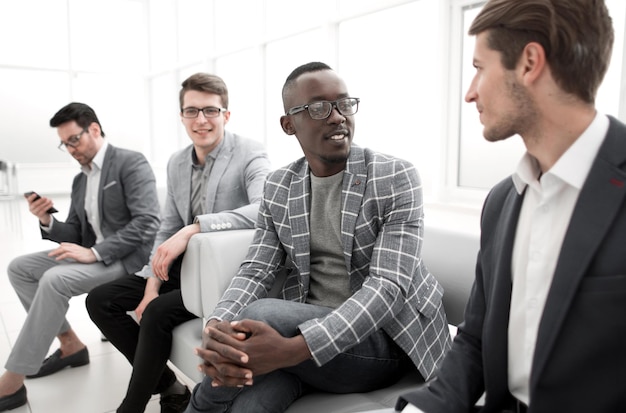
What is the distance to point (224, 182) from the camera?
2.49 meters

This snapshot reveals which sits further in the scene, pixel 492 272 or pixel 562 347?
pixel 492 272

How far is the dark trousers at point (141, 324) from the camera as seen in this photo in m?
2.06

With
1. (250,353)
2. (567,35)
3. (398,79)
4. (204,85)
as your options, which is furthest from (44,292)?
(398,79)

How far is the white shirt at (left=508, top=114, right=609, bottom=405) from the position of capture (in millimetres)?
908

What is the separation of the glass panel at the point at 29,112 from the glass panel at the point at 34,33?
222 millimetres

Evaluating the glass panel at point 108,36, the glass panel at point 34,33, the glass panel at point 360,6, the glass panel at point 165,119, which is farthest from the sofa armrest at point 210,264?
the glass panel at point 34,33

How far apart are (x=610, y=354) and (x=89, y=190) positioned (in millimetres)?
2693

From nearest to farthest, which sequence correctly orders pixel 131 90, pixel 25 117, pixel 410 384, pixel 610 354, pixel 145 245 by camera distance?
pixel 610 354 → pixel 410 384 → pixel 145 245 → pixel 25 117 → pixel 131 90

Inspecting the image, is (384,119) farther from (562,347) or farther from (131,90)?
(131,90)

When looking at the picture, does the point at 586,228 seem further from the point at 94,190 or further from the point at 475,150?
the point at 94,190

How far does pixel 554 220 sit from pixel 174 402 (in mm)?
1970

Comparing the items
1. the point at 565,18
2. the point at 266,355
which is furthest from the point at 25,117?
the point at 565,18

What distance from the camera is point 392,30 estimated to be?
379 cm

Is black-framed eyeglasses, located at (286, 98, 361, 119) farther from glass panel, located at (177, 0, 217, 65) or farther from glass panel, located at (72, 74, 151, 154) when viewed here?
glass panel, located at (72, 74, 151, 154)
